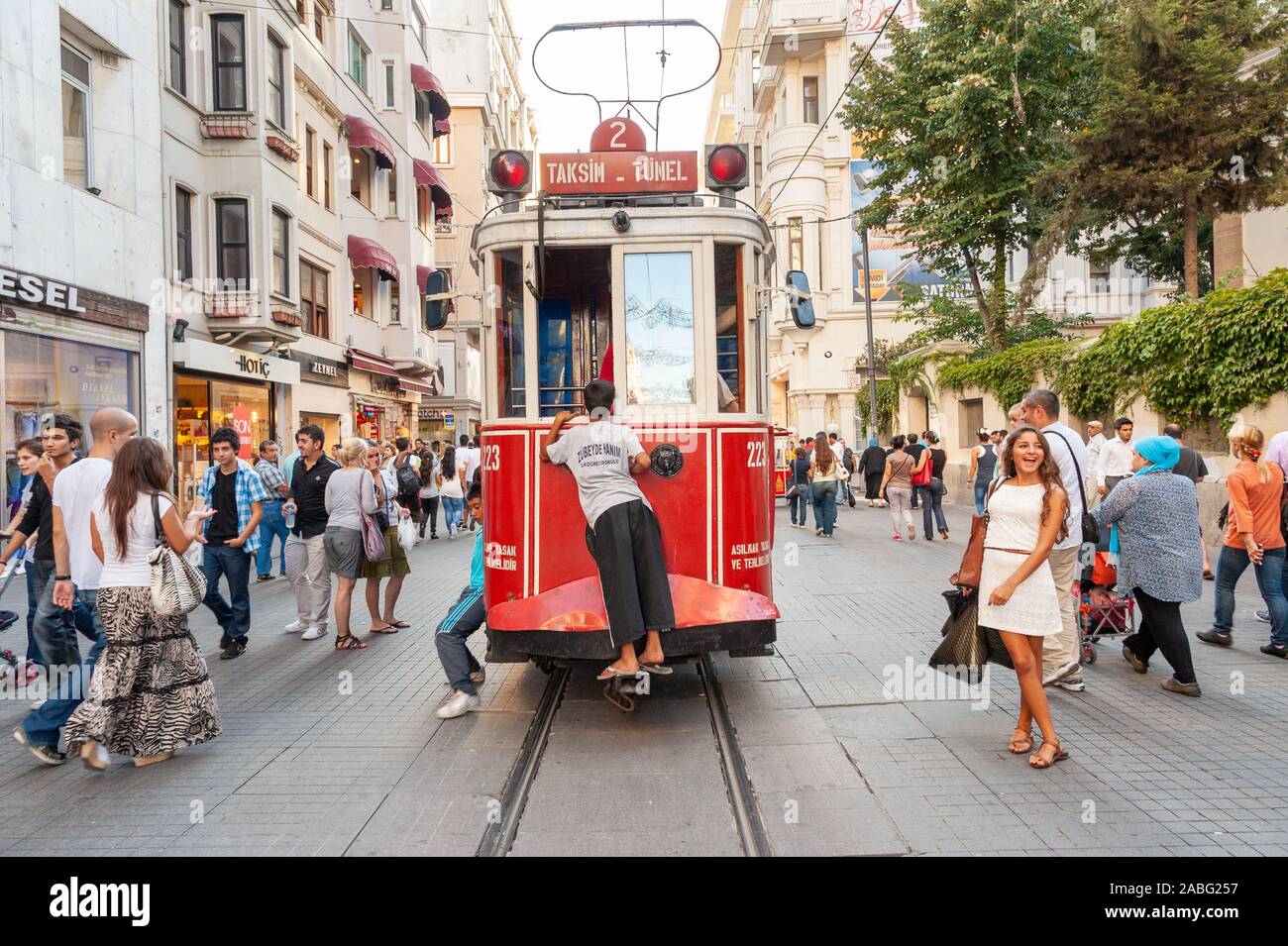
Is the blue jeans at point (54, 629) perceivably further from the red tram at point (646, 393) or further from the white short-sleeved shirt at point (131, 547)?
the red tram at point (646, 393)

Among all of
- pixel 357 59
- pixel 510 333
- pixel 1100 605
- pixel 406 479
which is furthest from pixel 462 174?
pixel 1100 605

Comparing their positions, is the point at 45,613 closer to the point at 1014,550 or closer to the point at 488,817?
the point at 488,817

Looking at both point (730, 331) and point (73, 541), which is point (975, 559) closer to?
point (730, 331)

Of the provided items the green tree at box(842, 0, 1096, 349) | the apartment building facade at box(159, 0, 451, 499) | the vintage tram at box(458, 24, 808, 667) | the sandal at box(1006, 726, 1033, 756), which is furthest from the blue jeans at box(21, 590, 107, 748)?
the green tree at box(842, 0, 1096, 349)

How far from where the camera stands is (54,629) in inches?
221

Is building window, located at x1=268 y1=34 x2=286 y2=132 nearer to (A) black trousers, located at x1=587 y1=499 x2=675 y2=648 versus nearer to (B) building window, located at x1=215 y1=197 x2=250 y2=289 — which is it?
(B) building window, located at x1=215 y1=197 x2=250 y2=289

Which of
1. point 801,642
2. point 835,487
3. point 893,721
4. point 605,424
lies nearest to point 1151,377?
point 835,487

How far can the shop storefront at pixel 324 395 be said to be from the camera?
20797mm

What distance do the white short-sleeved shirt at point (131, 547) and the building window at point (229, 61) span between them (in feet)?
49.9

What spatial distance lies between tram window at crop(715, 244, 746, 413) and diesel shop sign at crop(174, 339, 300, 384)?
1288 cm

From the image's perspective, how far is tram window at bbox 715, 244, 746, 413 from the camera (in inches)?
232

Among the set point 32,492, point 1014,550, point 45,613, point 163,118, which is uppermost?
point 163,118

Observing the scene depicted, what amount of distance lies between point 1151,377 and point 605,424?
1266 centimetres

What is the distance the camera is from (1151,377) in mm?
14547
